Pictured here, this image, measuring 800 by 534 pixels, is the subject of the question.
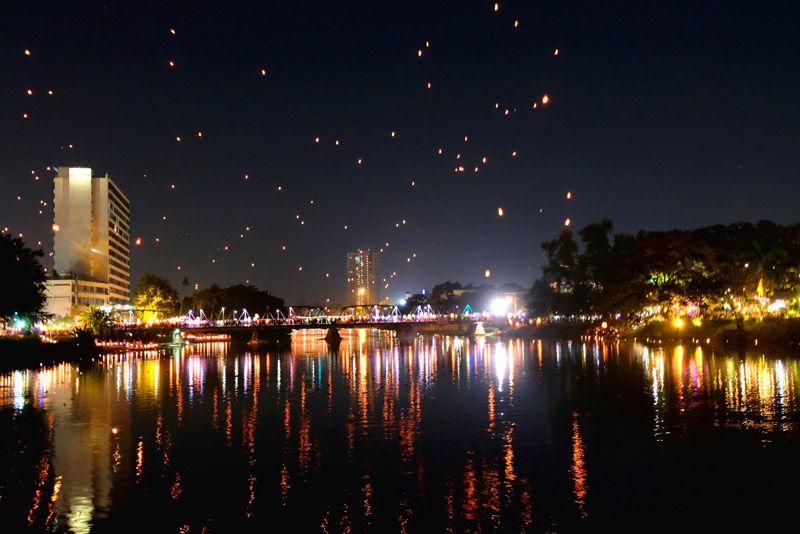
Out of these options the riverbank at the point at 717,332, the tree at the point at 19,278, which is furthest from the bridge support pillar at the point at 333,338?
the tree at the point at 19,278

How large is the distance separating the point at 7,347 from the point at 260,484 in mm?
60977

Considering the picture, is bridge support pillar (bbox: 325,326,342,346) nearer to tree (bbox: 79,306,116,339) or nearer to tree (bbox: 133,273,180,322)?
tree (bbox: 79,306,116,339)

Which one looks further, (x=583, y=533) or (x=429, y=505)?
(x=429, y=505)

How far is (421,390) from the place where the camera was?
47312 mm

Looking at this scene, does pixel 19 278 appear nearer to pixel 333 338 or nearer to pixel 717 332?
pixel 333 338

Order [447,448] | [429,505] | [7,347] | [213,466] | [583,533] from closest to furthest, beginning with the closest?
[583,533] → [429,505] → [213,466] → [447,448] → [7,347]

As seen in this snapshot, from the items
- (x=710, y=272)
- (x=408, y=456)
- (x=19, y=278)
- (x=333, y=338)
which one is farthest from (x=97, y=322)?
(x=408, y=456)

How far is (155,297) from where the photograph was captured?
18350cm

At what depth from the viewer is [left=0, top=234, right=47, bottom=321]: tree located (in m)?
70.6

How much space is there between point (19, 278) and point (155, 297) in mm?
113738

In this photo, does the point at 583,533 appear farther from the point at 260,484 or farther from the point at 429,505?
the point at 260,484

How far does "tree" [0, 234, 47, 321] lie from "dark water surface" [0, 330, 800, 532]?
23.1 metres

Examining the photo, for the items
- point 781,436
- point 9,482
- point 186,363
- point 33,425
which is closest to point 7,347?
point 186,363

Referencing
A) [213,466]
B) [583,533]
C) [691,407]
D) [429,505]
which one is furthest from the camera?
[691,407]
